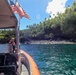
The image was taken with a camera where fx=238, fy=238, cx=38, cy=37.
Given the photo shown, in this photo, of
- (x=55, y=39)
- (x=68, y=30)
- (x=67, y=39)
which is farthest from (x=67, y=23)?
(x=55, y=39)

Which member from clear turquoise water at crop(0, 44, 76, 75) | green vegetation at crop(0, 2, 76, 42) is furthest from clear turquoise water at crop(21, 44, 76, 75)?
green vegetation at crop(0, 2, 76, 42)

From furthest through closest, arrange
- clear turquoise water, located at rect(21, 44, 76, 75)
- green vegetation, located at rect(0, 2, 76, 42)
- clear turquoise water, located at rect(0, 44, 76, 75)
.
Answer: green vegetation, located at rect(0, 2, 76, 42) → clear turquoise water, located at rect(21, 44, 76, 75) → clear turquoise water, located at rect(0, 44, 76, 75)

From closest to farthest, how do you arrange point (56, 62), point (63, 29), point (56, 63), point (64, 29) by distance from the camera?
1. point (56, 63)
2. point (56, 62)
3. point (64, 29)
4. point (63, 29)

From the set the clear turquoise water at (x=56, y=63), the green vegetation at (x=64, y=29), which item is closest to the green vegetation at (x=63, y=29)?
the green vegetation at (x=64, y=29)

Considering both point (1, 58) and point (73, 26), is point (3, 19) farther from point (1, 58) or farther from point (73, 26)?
point (73, 26)

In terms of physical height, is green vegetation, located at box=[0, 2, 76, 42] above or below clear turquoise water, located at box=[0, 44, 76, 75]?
above

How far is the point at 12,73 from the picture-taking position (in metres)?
8.73

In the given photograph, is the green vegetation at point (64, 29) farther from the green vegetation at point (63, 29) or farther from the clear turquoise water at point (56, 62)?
the clear turquoise water at point (56, 62)

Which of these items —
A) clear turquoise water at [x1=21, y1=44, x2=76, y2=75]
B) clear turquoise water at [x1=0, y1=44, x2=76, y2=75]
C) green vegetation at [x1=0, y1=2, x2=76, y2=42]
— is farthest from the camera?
green vegetation at [x1=0, y1=2, x2=76, y2=42]

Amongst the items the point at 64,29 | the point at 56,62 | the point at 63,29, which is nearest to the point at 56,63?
the point at 56,62

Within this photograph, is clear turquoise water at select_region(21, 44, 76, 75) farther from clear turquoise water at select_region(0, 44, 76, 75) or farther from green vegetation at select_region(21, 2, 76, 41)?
green vegetation at select_region(21, 2, 76, 41)

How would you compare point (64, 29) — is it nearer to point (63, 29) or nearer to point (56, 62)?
point (63, 29)

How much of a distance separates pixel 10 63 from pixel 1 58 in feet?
1.41

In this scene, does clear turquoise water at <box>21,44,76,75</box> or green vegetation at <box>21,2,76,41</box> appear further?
green vegetation at <box>21,2,76,41</box>
